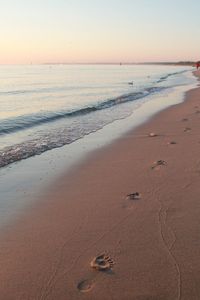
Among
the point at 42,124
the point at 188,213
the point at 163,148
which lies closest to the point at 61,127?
the point at 42,124

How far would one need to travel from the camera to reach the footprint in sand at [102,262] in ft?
13.9

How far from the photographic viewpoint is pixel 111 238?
4930 millimetres

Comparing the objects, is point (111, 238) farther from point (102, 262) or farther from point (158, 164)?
point (158, 164)

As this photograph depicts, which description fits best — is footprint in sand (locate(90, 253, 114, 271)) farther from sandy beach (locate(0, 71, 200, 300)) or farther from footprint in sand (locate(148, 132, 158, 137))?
footprint in sand (locate(148, 132, 158, 137))

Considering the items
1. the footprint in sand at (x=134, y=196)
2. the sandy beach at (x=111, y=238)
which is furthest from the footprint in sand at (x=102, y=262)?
the footprint in sand at (x=134, y=196)

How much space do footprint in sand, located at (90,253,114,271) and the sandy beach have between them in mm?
11

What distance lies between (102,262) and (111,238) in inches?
23.6

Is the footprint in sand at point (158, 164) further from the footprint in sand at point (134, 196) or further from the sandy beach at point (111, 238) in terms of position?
the footprint in sand at point (134, 196)

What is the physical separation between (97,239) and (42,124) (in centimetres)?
1326

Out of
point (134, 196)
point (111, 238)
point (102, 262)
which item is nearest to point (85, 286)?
point (102, 262)

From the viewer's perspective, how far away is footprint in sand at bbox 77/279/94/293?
3.86 meters

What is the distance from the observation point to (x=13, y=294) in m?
3.83

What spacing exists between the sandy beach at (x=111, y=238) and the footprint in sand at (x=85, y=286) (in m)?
0.01

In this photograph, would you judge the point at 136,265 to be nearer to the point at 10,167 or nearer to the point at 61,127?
the point at 10,167
